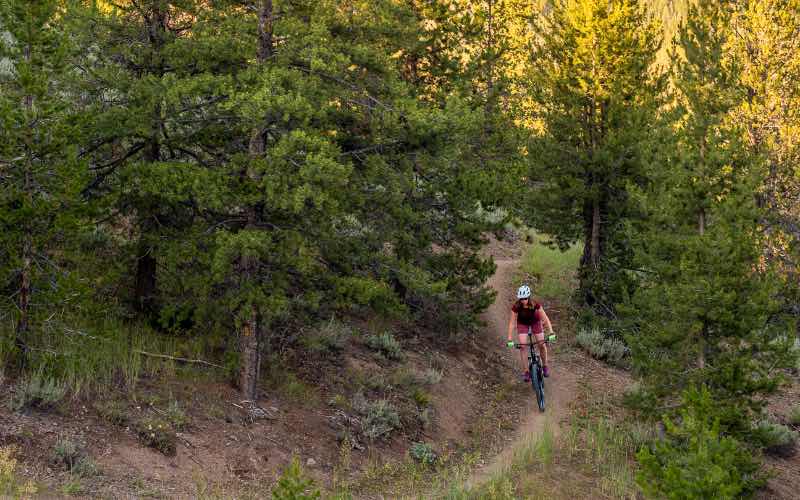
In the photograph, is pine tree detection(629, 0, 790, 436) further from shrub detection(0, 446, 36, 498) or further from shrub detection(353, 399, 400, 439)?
shrub detection(0, 446, 36, 498)

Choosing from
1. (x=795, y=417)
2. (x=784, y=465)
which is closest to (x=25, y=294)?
(x=784, y=465)

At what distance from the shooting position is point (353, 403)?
43.9 feet

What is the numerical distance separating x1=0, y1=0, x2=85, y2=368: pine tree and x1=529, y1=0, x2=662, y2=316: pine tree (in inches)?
518

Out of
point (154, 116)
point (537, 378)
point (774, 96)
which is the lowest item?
point (537, 378)

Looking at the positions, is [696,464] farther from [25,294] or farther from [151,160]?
[151,160]

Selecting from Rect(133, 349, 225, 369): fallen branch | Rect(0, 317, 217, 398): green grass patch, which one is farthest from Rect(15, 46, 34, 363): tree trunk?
Rect(133, 349, 225, 369): fallen branch

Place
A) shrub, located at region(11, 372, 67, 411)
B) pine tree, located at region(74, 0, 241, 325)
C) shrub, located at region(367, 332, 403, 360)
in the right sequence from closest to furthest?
shrub, located at region(11, 372, 67, 411), pine tree, located at region(74, 0, 241, 325), shrub, located at region(367, 332, 403, 360)

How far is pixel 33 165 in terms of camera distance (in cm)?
1052

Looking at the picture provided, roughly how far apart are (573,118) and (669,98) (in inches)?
99.5

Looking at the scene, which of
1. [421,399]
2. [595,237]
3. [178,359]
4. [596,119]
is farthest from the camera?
[595,237]

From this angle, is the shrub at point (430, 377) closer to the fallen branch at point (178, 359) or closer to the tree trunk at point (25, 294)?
the fallen branch at point (178, 359)

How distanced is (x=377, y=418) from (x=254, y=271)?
3207 millimetres

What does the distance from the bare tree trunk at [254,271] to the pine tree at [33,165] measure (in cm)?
241

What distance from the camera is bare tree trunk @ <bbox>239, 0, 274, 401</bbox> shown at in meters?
11.8
